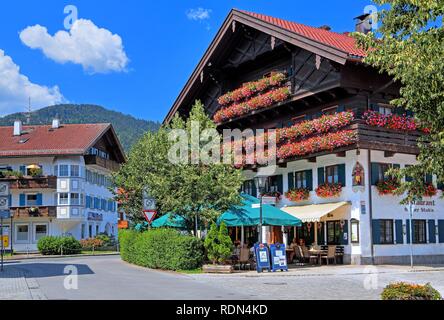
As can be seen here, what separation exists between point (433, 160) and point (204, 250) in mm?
13172

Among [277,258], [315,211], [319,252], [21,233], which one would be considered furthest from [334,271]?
[21,233]

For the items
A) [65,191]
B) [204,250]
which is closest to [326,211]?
[204,250]

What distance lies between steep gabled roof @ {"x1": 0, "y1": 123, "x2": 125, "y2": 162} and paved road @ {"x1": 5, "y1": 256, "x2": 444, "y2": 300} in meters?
39.0

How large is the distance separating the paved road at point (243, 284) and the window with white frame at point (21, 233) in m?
41.6

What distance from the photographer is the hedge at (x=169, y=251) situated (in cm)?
2547

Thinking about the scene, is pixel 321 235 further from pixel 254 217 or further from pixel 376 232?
pixel 254 217

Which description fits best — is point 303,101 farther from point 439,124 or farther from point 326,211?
point 439,124

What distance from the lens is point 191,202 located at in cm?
2738

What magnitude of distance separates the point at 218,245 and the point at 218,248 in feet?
0.38

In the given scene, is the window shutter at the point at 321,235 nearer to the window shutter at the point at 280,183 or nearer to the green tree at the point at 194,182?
the window shutter at the point at 280,183

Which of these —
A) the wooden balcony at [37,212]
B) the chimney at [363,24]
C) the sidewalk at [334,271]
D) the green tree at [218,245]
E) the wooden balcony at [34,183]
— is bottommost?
the sidewalk at [334,271]

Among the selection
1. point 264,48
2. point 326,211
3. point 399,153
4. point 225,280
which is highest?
point 264,48

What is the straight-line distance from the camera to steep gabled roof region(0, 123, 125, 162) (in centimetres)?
6184

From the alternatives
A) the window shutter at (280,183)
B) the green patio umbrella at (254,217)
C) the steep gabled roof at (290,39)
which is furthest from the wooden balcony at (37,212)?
the green patio umbrella at (254,217)
